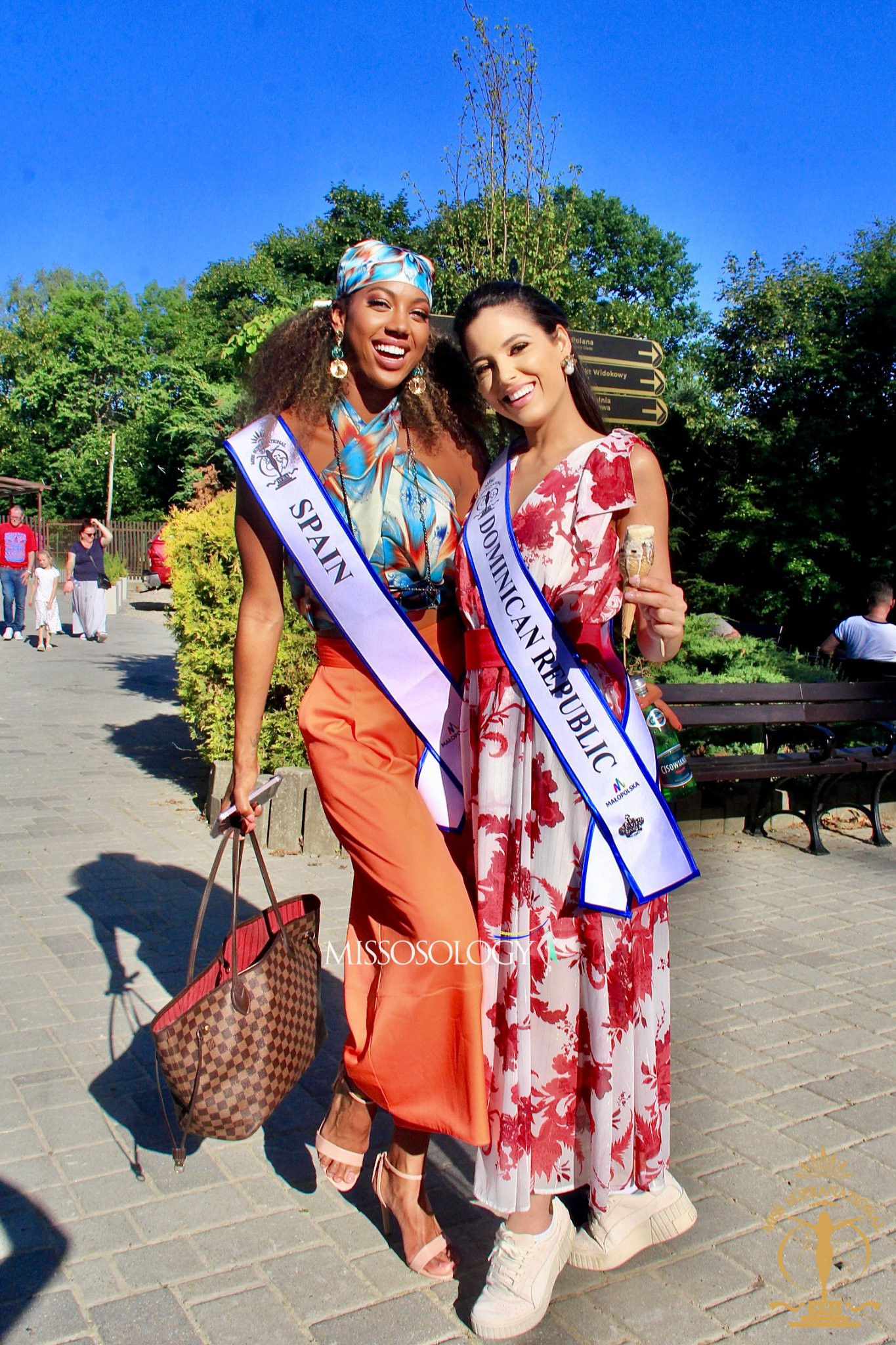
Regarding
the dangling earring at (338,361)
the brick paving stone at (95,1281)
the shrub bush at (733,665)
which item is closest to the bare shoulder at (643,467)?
the dangling earring at (338,361)

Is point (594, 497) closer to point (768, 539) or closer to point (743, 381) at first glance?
point (768, 539)

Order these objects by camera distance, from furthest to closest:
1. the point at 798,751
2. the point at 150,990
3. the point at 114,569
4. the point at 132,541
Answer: the point at 132,541 → the point at 114,569 → the point at 798,751 → the point at 150,990

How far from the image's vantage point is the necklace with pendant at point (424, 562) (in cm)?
221

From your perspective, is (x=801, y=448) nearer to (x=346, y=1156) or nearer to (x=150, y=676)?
(x=150, y=676)

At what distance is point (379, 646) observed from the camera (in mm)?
2125

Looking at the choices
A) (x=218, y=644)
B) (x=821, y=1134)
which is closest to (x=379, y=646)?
(x=821, y=1134)

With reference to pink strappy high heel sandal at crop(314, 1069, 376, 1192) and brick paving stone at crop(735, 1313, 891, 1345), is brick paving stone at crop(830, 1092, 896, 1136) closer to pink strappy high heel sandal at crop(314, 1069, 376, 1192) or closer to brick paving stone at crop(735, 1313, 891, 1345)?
brick paving stone at crop(735, 1313, 891, 1345)

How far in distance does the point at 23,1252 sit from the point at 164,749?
231 inches

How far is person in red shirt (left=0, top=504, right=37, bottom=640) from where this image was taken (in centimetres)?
1470

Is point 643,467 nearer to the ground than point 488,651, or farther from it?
farther from it

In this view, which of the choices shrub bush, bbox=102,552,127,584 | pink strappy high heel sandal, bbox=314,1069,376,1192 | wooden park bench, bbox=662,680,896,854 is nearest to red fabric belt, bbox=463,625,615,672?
pink strappy high heel sandal, bbox=314,1069,376,1192

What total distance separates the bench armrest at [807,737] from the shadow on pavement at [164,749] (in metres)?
3.27

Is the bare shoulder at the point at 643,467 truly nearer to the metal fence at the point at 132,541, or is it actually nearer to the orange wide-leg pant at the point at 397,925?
the orange wide-leg pant at the point at 397,925

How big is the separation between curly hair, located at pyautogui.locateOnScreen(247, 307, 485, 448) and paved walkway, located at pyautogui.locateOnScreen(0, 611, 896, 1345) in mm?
1705
